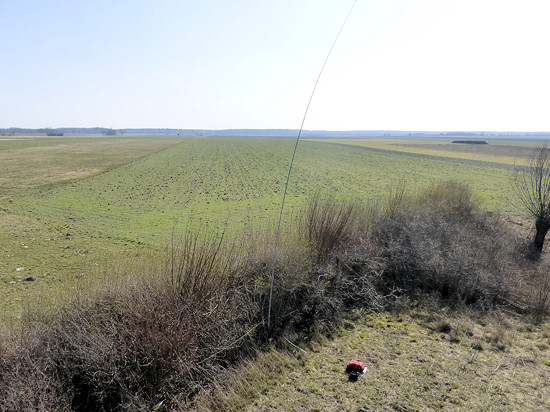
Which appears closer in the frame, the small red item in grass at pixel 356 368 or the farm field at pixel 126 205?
the small red item in grass at pixel 356 368

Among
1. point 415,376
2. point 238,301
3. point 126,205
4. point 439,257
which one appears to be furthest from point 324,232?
point 126,205

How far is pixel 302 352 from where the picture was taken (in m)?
6.95

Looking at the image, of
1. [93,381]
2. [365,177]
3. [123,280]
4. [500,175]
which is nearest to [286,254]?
[123,280]

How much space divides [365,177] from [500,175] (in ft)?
56.9

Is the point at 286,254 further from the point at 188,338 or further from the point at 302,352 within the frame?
the point at 188,338

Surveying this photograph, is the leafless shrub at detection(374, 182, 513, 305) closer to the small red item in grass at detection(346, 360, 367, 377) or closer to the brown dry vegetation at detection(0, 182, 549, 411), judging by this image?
the brown dry vegetation at detection(0, 182, 549, 411)

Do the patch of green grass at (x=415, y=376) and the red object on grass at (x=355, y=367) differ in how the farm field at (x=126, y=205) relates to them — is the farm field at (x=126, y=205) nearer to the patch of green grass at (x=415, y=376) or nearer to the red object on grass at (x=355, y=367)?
the patch of green grass at (x=415, y=376)

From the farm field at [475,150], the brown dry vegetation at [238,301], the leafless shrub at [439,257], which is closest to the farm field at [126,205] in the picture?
the brown dry vegetation at [238,301]

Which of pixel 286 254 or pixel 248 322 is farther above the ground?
pixel 286 254

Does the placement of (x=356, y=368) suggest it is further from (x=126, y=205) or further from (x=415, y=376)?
(x=126, y=205)

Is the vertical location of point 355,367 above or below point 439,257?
below

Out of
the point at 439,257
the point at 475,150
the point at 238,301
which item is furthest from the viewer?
the point at 475,150

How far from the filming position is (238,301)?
23.9 feet

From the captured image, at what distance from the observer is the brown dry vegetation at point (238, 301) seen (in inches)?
208
